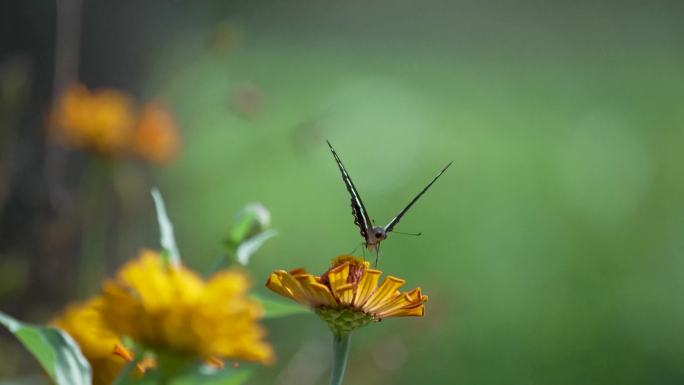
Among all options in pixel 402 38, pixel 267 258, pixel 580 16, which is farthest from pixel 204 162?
pixel 580 16

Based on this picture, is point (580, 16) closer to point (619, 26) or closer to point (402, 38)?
point (619, 26)

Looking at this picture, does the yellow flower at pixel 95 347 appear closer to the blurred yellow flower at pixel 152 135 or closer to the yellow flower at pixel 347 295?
the yellow flower at pixel 347 295

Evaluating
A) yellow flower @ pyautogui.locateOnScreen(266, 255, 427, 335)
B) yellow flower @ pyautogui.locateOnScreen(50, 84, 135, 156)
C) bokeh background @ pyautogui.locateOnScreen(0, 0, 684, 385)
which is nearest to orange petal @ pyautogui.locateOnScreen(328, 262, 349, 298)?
yellow flower @ pyautogui.locateOnScreen(266, 255, 427, 335)

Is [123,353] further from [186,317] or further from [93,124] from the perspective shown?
[93,124]

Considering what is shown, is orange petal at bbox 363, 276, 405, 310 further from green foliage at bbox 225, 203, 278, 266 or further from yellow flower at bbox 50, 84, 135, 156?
yellow flower at bbox 50, 84, 135, 156

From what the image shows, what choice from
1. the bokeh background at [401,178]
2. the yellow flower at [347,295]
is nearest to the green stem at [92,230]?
the bokeh background at [401,178]
